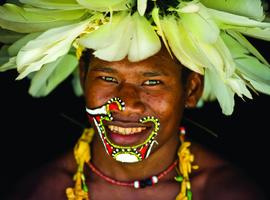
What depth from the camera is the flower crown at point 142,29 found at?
2.21 m

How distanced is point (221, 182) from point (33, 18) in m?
1.12

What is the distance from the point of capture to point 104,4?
2.23 metres

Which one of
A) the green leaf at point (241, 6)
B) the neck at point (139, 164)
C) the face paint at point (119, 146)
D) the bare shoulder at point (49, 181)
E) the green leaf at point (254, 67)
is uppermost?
the green leaf at point (241, 6)

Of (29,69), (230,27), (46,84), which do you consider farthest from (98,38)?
(46,84)

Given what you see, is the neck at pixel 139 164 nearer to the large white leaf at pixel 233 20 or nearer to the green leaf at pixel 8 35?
the green leaf at pixel 8 35

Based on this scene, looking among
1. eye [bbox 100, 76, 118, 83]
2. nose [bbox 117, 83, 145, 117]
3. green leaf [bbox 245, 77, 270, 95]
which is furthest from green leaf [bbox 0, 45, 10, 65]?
green leaf [bbox 245, 77, 270, 95]

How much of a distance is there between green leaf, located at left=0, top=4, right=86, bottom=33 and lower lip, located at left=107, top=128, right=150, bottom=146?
18.6 inches

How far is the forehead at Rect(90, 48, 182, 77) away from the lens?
8.34ft

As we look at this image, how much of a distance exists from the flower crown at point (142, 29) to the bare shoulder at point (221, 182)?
24.8 inches

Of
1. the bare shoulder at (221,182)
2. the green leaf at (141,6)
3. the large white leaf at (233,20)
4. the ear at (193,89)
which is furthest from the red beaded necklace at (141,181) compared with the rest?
the green leaf at (141,6)

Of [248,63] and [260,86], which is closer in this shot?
[260,86]

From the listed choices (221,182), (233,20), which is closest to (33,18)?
(233,20)

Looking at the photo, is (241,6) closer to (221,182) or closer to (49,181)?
(221,182)

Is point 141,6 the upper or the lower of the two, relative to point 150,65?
upper
